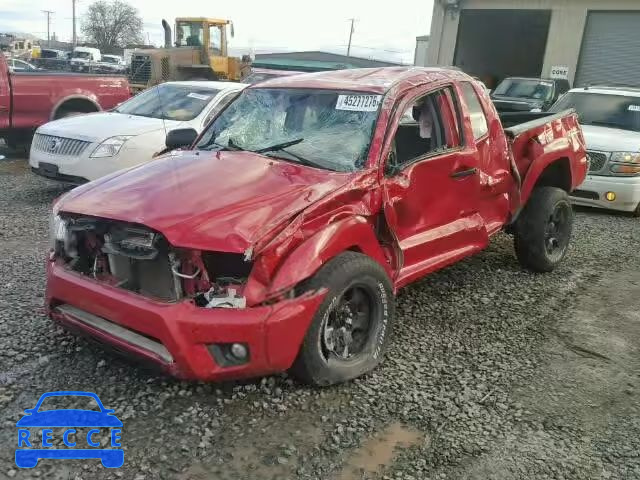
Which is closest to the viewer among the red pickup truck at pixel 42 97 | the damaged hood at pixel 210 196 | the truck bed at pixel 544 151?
the damaged hood at pixel 210 196

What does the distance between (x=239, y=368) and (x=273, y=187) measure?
3.32ft

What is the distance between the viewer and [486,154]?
4695mm

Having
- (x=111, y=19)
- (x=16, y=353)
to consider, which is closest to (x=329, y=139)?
(x=16, y=353)

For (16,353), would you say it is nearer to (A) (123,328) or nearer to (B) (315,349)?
(A) (123,328)

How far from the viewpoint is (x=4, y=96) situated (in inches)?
387

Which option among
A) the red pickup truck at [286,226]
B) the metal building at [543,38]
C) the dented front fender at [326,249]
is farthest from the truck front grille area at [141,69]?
the dented front fender at [326,249]

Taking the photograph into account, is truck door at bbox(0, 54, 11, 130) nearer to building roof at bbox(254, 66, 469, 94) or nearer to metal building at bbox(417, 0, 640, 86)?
building roof at bbox(254, 66, 469, 94)

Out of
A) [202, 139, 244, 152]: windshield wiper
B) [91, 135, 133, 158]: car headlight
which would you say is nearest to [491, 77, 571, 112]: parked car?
[91, 135, 133, 158]: car headlight

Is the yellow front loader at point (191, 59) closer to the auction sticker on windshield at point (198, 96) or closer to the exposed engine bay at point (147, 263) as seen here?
the auction sticker on windshield at point (198, 96)

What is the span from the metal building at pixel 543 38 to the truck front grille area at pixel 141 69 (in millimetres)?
12035

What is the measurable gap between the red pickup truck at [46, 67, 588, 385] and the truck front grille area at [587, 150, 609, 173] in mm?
4088

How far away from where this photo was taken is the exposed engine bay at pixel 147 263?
3.02 m

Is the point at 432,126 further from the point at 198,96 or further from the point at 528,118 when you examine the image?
the point at 198,96

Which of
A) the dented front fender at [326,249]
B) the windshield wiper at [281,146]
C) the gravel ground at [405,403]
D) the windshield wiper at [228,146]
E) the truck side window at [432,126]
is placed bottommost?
the gravel ground at [405,403]
